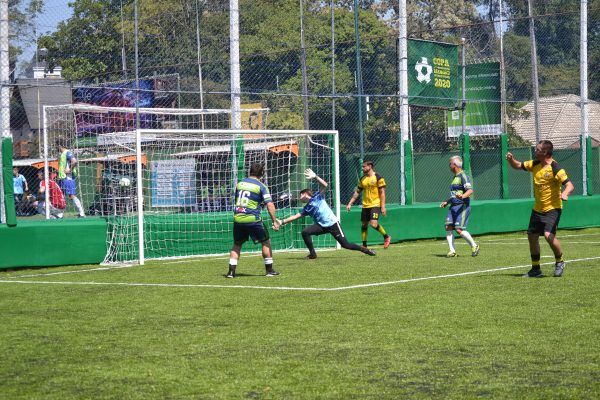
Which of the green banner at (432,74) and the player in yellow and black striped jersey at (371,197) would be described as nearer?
the player in yellow and black striped jersey at (371,197)

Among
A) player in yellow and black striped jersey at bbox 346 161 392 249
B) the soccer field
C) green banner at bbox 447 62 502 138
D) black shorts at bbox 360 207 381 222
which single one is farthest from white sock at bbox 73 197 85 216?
green banner at bbox 447 62 502 138

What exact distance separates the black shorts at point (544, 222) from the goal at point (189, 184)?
24.1 feet

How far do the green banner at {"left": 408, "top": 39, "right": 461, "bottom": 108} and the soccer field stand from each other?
1009 centimetres

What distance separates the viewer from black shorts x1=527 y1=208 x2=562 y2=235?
48.0 ft

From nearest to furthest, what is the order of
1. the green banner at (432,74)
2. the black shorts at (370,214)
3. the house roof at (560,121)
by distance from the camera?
the black shorts at (370,214), the green banner at (432,74), the house roof at (560,121)

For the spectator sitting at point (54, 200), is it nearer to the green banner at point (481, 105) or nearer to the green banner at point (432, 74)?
the green banner at point (432, 74)

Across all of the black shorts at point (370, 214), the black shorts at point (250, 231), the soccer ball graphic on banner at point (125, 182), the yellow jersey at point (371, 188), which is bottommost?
the black shorts at point (370, 214)

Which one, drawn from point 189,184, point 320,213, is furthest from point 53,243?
point 320,213

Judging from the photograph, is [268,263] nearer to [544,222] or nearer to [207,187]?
[544,222]

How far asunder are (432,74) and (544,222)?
42.4 ft

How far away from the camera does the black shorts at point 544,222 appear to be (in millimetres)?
14625

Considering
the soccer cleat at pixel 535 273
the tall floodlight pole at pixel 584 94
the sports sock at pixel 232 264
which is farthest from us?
the tall floodlight pole at pixel 584 94

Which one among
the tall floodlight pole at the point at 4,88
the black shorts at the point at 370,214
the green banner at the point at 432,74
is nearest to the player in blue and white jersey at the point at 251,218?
the tall floodlight pole at the point at 4,88

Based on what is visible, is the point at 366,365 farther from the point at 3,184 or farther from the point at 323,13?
the point at 323,13
